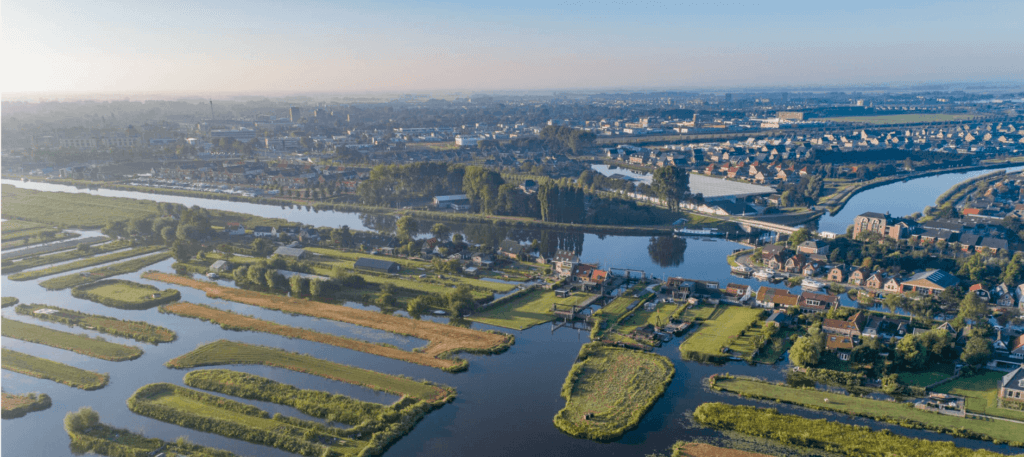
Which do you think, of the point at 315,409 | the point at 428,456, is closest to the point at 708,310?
the point at 428,456

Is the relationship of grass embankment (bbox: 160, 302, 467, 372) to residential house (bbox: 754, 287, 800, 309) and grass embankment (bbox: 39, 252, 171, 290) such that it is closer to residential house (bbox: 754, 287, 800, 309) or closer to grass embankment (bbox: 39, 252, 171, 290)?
grass embankment (bbox: 39, 252, 171, 290)

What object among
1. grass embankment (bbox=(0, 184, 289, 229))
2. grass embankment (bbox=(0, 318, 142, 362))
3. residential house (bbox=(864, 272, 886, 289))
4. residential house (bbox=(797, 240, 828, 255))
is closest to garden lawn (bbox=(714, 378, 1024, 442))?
residential house (bbox=(864, 272, 886, 289))

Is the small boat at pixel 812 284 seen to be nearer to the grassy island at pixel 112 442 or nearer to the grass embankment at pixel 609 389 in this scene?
the grass embankment at pixel 609 389

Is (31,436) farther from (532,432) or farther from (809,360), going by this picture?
(809,360)

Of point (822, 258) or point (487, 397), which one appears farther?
point (822, 258)

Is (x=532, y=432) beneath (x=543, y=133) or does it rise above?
beneath

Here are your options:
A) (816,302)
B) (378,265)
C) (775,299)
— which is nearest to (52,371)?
(378,265)

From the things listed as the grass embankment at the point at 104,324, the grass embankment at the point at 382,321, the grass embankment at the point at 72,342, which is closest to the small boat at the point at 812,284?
the grass embankment at the point at 382,321
